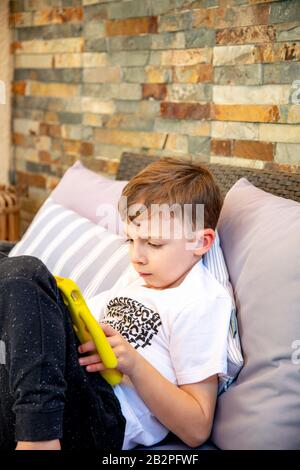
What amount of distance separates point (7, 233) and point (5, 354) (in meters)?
1.83

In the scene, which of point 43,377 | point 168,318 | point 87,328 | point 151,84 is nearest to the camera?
point 43,377

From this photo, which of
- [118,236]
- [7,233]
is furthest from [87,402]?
[7,233]

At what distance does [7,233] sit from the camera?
292 centimetres

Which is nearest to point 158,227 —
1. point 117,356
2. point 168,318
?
point 168,318

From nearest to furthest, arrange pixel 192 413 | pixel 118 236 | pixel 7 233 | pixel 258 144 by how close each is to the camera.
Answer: pixel 192 413 → pixel 118 236 → pixel 258 144 → pixel 7 233

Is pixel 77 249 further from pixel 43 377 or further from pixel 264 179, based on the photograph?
pixel 43 377

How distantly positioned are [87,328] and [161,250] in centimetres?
25

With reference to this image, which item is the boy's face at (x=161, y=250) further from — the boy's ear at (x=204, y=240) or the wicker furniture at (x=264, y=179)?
the wicker furniture at (x=264, y=179)

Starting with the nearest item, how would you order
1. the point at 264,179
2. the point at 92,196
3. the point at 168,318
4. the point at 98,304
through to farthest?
the point at 168,318 < the point at 98,304 < the point at 264,179 < the point at 92,196

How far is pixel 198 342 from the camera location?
1.26 meters

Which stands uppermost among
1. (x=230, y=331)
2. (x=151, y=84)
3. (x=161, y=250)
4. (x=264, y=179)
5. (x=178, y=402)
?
(x=151, y=84)

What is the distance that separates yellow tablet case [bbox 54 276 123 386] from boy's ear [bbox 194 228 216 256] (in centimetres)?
30

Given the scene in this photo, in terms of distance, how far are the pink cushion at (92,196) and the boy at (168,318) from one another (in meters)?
0.40
